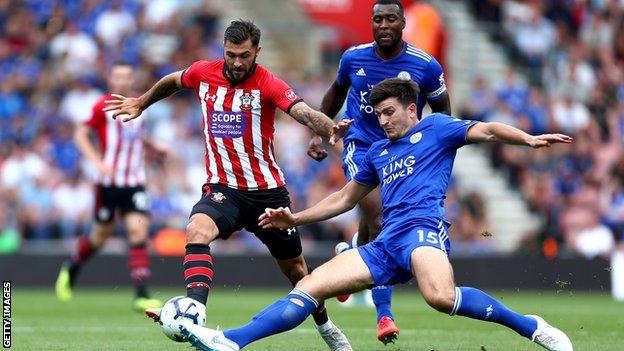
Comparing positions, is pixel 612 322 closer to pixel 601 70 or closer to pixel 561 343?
pixel 561 343

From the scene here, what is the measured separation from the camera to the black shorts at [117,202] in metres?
14.7

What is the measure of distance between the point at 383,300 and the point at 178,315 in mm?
2414

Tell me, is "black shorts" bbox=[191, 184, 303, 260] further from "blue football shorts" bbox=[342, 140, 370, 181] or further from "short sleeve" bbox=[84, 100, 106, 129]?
"short sleeve" bbox=[84, 100, 106, 129]

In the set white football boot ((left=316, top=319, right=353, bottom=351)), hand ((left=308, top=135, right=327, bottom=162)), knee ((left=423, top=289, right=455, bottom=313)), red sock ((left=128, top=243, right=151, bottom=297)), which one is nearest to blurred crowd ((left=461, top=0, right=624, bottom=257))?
red sock ((left=128, top=243, right=151, bottom=297))

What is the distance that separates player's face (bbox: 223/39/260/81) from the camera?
30.7 ft

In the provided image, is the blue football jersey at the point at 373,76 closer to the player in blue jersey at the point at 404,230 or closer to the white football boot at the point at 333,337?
the player in blue jersey at the point at 404,230

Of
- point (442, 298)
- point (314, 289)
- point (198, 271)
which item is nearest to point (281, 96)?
point (198, 271)

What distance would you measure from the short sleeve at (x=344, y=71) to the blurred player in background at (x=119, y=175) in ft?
13.6

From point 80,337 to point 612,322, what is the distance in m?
5.52

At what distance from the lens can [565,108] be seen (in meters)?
24.0

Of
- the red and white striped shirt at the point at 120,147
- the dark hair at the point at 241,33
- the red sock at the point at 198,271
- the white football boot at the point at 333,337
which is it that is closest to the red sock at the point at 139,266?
the red and white striped shirt at the point at 120,147

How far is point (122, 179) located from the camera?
14781 mm

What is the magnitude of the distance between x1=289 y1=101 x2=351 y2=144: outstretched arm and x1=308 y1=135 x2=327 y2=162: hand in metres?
0.64

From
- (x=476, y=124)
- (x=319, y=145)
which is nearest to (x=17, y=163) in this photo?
(x=319, y=145)
